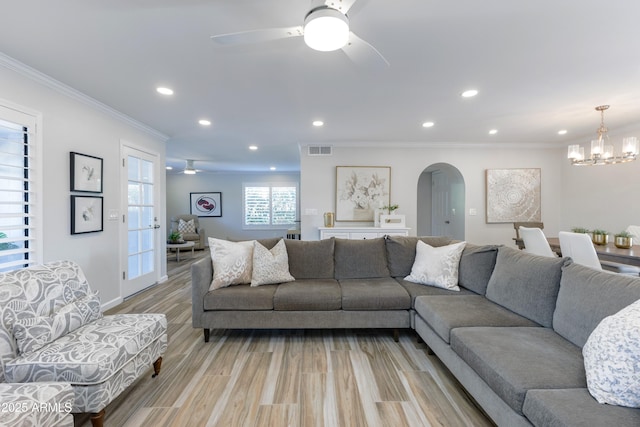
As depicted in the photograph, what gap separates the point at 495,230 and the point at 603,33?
4020 mm

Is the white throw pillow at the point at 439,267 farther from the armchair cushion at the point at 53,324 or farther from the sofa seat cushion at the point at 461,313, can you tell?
the armchair cushion at the point at 53,324

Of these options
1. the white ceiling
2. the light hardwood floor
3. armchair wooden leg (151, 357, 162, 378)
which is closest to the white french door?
the white ceiling

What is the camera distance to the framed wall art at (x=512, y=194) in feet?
17.3

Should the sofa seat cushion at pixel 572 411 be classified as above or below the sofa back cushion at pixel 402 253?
below

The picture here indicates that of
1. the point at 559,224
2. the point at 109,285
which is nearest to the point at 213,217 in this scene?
the point at 109,285

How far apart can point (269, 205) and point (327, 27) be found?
26.2 feet

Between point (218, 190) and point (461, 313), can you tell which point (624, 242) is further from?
point (218, 190)

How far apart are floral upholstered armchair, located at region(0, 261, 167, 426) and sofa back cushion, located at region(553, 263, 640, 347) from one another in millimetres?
2633

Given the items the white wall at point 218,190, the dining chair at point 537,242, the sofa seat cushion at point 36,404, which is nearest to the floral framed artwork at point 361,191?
the dining chair at point 537,242

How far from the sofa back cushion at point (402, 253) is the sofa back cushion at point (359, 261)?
0.07 meters

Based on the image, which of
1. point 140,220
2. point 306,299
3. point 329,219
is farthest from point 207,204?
point 306,299

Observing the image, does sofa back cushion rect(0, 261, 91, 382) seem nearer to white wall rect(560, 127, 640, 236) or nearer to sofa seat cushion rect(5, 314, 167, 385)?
sofa seat cushion rect(5, 314, 167, 385)

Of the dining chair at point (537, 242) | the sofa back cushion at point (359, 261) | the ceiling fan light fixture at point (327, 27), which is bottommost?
the sofa back cushion at point (359, 261)

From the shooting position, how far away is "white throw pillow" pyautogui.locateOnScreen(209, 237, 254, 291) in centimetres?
270
